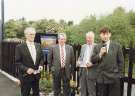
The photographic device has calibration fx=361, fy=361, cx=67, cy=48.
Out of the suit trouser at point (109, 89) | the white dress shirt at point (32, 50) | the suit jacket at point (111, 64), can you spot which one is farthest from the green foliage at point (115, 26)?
the suit jacket at point (111, 64)

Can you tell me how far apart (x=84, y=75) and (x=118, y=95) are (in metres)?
0.93

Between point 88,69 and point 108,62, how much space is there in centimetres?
87

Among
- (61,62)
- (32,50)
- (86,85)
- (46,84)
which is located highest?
(32,50)

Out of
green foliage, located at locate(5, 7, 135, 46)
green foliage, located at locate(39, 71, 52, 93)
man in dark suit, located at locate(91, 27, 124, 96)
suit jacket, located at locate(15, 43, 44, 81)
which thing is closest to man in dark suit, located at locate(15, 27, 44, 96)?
suit jacket, located at locate(15, 43, 44, 81)

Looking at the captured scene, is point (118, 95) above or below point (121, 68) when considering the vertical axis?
below

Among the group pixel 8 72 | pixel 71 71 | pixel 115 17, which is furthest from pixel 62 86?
pixel 115 17

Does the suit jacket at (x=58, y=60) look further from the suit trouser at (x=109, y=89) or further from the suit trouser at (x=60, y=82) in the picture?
the suit trouser at (x=109, y=89)

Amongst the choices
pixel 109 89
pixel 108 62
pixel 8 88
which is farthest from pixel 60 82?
pixel 8 88

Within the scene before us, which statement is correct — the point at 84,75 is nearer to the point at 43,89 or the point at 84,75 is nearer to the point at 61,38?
the point at 61,38

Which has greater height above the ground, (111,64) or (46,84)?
(111,64)

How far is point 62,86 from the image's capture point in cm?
820

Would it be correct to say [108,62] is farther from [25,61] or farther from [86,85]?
[25,61]

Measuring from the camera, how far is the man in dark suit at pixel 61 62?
25.8ft

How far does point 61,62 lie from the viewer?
790 cm
